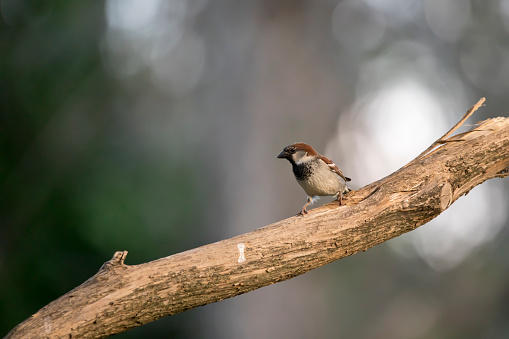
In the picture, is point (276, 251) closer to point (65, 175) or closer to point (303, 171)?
point (303, 171)

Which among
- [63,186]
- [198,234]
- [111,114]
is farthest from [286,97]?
[63,186]

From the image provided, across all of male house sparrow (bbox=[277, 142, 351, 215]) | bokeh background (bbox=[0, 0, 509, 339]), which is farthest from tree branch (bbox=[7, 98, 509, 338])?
bokeh background (bbox=[0, 0, 509, 339])

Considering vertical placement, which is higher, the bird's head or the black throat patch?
the bird's head

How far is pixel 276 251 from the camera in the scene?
2.33 meters

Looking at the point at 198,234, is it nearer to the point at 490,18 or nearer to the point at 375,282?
the point at 375,282

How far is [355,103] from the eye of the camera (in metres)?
7.32

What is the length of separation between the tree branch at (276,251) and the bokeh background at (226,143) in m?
3.57

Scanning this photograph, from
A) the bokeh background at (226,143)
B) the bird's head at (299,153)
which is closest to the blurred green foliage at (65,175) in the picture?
the bokeh background at (226,143)

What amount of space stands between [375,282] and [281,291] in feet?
7.67

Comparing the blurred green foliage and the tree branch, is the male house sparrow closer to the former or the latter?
the tree branch

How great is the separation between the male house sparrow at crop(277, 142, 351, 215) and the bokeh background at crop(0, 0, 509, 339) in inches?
113

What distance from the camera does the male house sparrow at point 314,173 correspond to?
119 inches

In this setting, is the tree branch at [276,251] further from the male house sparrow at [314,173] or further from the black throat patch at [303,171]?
the black throat patch at [303,171]

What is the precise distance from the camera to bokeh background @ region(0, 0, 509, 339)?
6312 millimetres
